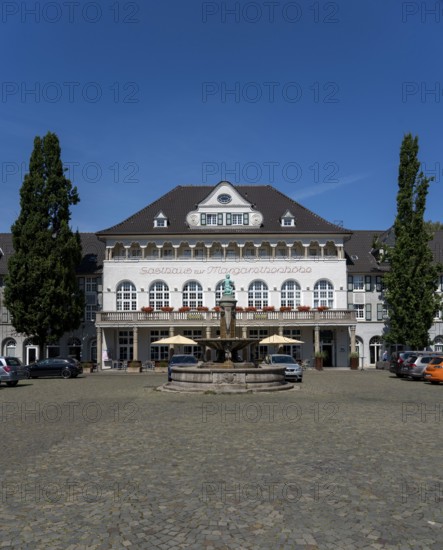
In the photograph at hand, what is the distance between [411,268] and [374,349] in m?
10.2

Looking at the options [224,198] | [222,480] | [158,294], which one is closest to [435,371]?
[222,480]

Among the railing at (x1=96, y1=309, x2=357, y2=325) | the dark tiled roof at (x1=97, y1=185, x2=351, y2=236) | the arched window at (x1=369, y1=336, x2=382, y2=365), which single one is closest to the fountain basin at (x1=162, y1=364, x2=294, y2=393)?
the railing at (x1=96, y1=309, x2=357, y2=325)

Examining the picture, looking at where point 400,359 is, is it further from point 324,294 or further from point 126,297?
point 126,297

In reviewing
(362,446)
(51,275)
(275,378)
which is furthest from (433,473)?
(51,275)

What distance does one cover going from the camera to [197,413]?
614 inches

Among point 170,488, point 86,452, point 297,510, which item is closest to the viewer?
point 297,510

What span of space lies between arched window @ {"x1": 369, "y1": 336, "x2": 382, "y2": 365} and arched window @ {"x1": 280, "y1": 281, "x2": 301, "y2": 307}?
802 cm

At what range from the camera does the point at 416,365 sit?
103ft

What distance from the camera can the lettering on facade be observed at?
50875mm

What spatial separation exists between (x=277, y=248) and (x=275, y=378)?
2830 cm

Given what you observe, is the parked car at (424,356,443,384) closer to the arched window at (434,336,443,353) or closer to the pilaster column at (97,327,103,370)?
the arched window at (434,336,443,353)

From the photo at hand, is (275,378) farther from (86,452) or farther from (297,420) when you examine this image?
(86,452)

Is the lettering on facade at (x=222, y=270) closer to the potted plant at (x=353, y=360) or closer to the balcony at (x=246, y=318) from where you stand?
the balcony at (x=246, y=318)

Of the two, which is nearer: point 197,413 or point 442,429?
point 442,429
